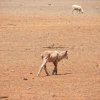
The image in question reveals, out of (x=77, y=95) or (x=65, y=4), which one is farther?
(x=65, y=4)

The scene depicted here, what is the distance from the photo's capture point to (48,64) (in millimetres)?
17156

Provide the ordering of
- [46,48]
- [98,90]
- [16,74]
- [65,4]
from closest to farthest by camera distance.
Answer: [98,90]
[16,74]
[46,48]
[65,4]

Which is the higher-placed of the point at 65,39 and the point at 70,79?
the point at 65,39

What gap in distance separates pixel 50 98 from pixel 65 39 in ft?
39.9

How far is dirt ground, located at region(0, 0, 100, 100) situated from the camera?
1258 cm

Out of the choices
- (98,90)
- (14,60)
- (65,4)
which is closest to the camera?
(98,90)

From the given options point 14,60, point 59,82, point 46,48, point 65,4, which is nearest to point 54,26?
point 46,48

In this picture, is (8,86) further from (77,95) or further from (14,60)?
(14,60)

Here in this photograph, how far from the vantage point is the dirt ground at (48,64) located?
12584mm

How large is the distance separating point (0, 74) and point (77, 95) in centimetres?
377

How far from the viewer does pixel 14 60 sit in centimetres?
1797

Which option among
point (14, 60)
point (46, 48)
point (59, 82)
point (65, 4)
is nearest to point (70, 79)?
point (59, 82)

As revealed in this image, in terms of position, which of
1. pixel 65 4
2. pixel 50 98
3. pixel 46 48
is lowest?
pixel 50 98

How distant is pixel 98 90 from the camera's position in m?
12.8
